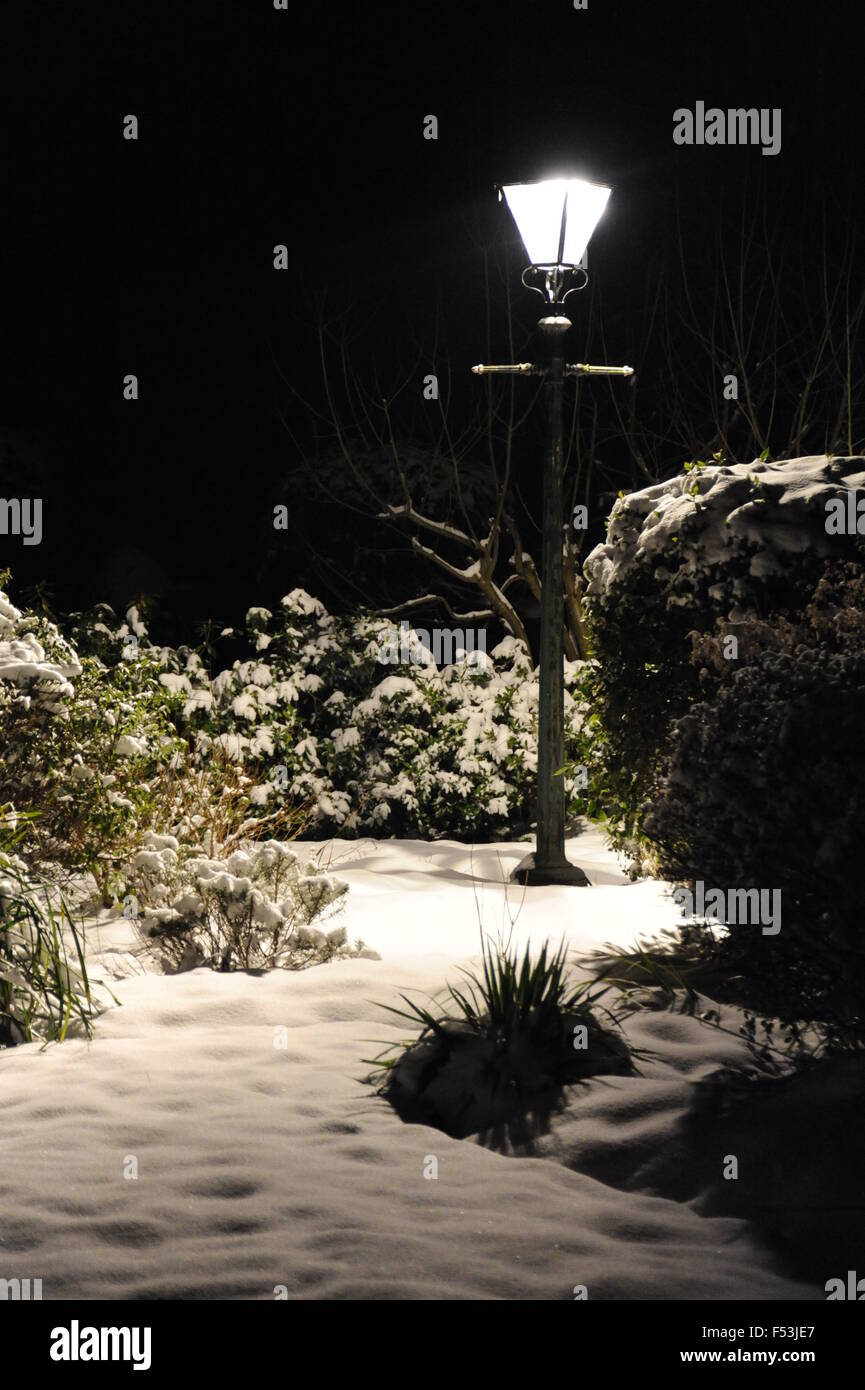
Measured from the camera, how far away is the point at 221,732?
36.3 feet

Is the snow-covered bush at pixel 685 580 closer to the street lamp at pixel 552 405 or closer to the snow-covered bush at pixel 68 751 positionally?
the street lamp at pixel 552 405

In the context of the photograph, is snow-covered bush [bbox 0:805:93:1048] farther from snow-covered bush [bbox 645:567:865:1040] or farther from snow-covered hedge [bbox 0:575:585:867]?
snow-covered hedge [bbox 0:575:585:867]

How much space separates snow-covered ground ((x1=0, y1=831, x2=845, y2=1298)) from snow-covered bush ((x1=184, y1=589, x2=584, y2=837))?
5.62 metres

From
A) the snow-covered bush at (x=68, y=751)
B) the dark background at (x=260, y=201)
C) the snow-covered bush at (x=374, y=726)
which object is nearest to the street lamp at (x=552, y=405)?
the snow-covered bush at (x=68, y=751)

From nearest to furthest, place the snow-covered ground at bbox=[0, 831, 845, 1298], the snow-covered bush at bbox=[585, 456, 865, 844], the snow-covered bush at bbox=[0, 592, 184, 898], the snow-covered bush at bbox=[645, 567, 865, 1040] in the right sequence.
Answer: the snow-covered ground at bbox=[0, 831, 845, 1298], the snow-covered bush at bbox=[645, 567, 865, 1040], the snow-covered bush at bbox=[585, 456, 865, 844], the snow-covered bush at bbox=[0, 592, 184, 898]

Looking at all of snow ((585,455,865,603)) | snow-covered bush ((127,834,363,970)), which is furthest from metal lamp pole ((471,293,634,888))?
snow-covered bush ((127,834,363,970))

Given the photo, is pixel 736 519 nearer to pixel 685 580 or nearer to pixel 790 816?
pixel 685 580

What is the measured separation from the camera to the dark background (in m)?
12.4

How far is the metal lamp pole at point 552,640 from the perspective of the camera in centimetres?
783

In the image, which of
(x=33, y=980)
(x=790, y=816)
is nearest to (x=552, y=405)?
(x=790, y=816)

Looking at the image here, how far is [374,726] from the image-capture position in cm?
1120

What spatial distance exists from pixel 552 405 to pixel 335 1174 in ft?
18.7

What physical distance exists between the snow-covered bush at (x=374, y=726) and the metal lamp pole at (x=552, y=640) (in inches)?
104

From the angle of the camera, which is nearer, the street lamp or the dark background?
the street lamp
